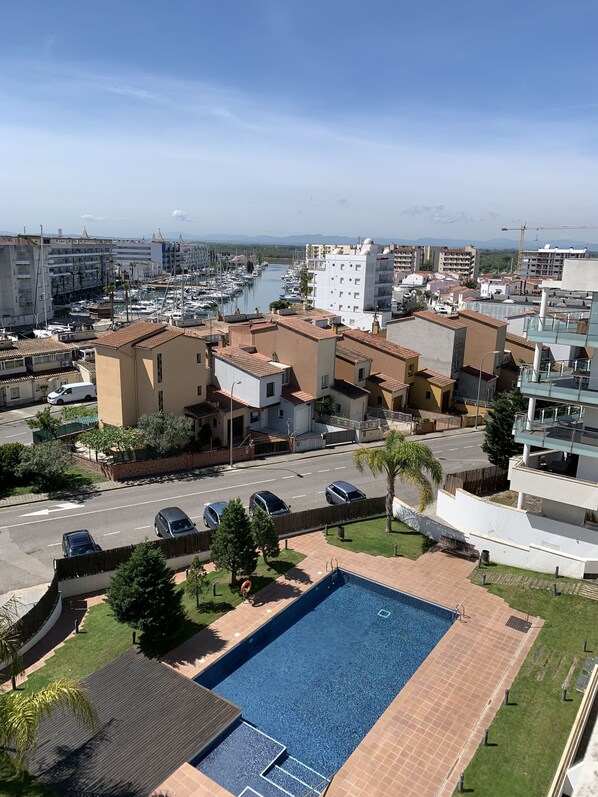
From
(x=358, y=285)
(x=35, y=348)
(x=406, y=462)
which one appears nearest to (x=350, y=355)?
(x=406, y=462)

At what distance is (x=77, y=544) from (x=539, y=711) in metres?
19.3

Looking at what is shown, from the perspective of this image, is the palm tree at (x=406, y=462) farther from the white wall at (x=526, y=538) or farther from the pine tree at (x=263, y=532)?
the pine tree at (x=263, y=532)

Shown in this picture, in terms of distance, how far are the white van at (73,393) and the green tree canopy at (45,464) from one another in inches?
760

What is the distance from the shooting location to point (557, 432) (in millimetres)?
27609

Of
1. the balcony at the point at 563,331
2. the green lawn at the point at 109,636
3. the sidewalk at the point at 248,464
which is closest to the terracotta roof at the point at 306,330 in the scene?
the sidewalk at the point at 248,464

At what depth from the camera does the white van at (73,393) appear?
178 feet

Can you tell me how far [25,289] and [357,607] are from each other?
101 m

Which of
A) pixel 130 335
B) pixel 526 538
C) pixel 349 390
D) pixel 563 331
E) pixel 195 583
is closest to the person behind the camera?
pixel 195 583

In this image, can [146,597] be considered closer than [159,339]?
Yes

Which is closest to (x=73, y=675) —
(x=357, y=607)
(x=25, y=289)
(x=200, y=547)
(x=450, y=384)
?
(x=200, y=547)

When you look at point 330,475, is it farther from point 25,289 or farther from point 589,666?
point 25,289

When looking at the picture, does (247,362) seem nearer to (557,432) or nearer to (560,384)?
(560,384)

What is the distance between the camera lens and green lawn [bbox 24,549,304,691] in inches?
785

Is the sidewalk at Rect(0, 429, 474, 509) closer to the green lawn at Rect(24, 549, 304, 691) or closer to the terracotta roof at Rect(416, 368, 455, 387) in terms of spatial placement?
the terracotta roof at Rect(416, 368, 455, 387)
